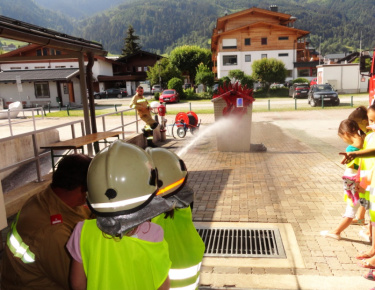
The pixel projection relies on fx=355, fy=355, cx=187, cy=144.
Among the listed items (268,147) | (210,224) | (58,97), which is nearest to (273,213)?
(210,224)

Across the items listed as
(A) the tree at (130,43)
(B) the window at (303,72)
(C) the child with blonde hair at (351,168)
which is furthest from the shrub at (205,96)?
(A) the tree at (130,43)

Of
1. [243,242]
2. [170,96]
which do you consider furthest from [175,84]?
[243,242]

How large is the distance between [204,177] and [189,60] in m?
57.8

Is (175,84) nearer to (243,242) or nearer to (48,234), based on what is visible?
(243,242)

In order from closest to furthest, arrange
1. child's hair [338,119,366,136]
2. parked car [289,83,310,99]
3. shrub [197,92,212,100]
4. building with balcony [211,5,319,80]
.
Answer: child's hair [338,119,366,136] < parked car [289,83,310,99] < shrub [197,92,212,100] < building with balcony [211,5,319,80]

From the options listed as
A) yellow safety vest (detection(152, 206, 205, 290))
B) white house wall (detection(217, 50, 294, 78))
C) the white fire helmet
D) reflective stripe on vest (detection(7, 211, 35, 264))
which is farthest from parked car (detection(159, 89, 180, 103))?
yellow safety vest (detection(152, 206, 205, 290))

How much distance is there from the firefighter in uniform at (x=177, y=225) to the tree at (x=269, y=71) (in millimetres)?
43447

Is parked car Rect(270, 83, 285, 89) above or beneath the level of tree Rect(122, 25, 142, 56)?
beneath

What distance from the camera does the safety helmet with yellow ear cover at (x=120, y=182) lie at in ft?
5.01

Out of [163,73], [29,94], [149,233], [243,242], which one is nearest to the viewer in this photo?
[149,233]

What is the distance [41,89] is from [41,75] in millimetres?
1610

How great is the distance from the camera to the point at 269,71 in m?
43.4

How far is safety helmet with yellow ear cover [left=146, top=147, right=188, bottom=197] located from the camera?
1.98 meters

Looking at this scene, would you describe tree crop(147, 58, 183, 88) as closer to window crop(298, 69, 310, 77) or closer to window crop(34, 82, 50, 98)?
window crop(34, 82, 50, 98)
